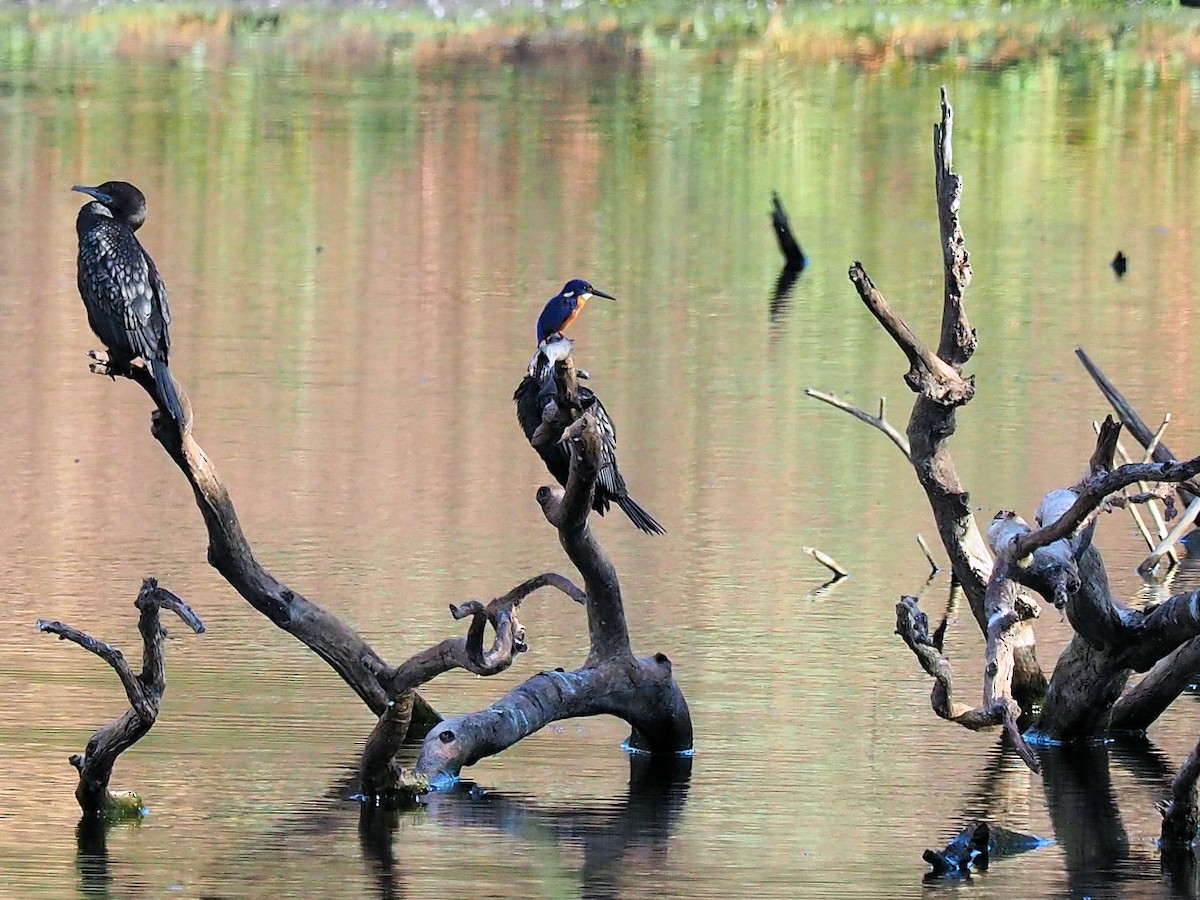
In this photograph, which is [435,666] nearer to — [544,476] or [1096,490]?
[1096,490]

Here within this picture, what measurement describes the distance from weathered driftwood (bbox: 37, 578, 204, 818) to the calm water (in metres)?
0.12

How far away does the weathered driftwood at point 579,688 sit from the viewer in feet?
27.1

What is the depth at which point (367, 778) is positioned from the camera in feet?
26.9

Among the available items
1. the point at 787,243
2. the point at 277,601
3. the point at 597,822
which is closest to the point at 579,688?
the point at 597,822

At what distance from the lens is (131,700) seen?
7758 mm

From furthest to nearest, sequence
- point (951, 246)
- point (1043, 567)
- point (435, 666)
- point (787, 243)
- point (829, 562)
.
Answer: point (787, 243) → point (829, 562) → point (951, 246) → point (435, 666) → point (1043, 567)

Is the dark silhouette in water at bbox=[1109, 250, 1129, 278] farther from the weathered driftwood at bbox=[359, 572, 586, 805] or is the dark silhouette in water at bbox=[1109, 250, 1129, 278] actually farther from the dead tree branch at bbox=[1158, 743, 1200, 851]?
the weathered driftwood at bbox=[359, 572, 586, 805]

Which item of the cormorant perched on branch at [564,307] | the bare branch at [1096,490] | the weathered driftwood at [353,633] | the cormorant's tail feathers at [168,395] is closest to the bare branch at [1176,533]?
the cormorant perched on branch at [564,307]

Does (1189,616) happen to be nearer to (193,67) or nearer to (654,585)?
(654,585)

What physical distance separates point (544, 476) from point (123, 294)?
4749mm

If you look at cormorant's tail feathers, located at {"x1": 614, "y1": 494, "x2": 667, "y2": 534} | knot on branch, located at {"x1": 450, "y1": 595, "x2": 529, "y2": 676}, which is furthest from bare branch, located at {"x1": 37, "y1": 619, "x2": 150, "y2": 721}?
cormorant's tail feathers, located at {"x1": 614, "y1": 494, "x2": 667, "y2": 534}

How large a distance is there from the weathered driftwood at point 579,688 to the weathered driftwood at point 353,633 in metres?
0.17

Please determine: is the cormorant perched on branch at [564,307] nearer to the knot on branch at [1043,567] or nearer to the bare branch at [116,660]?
the knot on branch at [1043,567]

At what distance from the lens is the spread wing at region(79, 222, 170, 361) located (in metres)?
8.76
